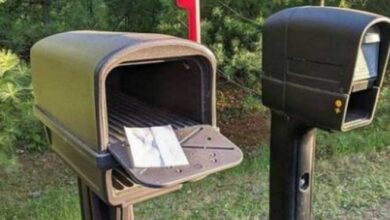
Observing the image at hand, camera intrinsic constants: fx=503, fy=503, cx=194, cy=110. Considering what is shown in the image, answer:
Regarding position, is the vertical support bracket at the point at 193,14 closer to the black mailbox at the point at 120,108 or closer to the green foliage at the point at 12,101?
the black mailbox at the point at 120,108

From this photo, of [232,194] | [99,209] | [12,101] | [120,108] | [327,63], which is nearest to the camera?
[327,63]

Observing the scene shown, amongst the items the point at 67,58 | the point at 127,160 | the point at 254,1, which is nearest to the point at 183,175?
the point at 127,160

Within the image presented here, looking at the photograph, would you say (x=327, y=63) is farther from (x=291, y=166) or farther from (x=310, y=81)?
(x=291, y=166)

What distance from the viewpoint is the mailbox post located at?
1570mm

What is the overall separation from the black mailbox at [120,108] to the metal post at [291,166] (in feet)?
1.09

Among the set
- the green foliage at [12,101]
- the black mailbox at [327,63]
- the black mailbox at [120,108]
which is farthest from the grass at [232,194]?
the black mailbox at [327,63]

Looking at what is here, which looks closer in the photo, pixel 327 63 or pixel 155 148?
pixel 155 148

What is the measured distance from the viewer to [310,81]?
168 cm

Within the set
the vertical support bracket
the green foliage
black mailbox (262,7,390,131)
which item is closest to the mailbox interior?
black mailbox (262,7,390,131)

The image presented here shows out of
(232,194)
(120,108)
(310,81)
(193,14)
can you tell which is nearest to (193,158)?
(310,81)

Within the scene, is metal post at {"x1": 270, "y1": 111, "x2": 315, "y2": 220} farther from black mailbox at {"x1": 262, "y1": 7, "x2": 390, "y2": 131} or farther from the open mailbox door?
the open mailbox door

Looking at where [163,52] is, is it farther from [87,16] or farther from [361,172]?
[361,172]

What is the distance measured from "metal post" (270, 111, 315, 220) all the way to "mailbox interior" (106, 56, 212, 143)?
13.4 inches

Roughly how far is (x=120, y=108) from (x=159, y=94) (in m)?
0.17
